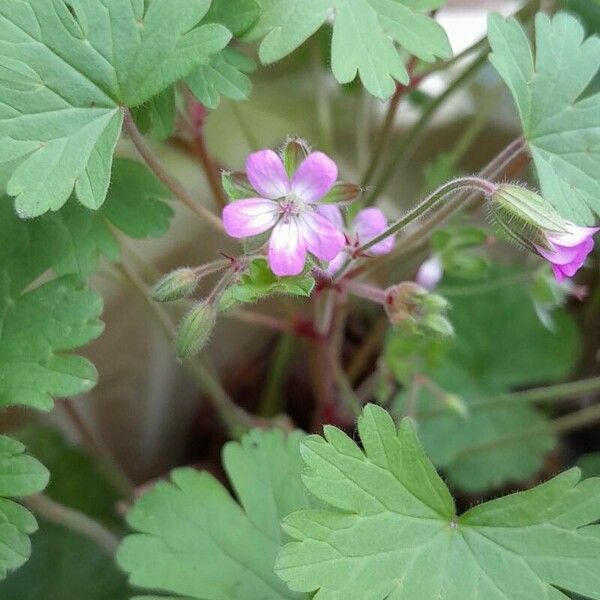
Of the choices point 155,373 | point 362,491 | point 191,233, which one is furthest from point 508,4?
point 362,491

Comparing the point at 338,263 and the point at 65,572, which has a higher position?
the point at 338,263

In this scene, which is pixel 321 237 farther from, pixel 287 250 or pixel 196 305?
pixel 196 305

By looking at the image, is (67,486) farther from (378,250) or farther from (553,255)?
(553,255)

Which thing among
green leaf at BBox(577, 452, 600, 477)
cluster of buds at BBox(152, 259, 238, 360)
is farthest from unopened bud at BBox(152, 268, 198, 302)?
green leaf at BBox(577, 452, 600, 477)

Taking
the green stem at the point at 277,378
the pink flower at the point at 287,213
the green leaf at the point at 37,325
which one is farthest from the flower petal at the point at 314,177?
the green stem at the point at 277,378

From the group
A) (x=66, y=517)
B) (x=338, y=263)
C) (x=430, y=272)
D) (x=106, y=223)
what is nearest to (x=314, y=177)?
(x=338, y=263)

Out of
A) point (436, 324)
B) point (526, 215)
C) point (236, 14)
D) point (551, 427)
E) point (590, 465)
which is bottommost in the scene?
point (590, 465)

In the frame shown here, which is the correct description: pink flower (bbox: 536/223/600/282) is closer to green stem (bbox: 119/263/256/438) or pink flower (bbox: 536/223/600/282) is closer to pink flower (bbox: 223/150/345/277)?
pink flower (bbox: 223/150/345/277)
